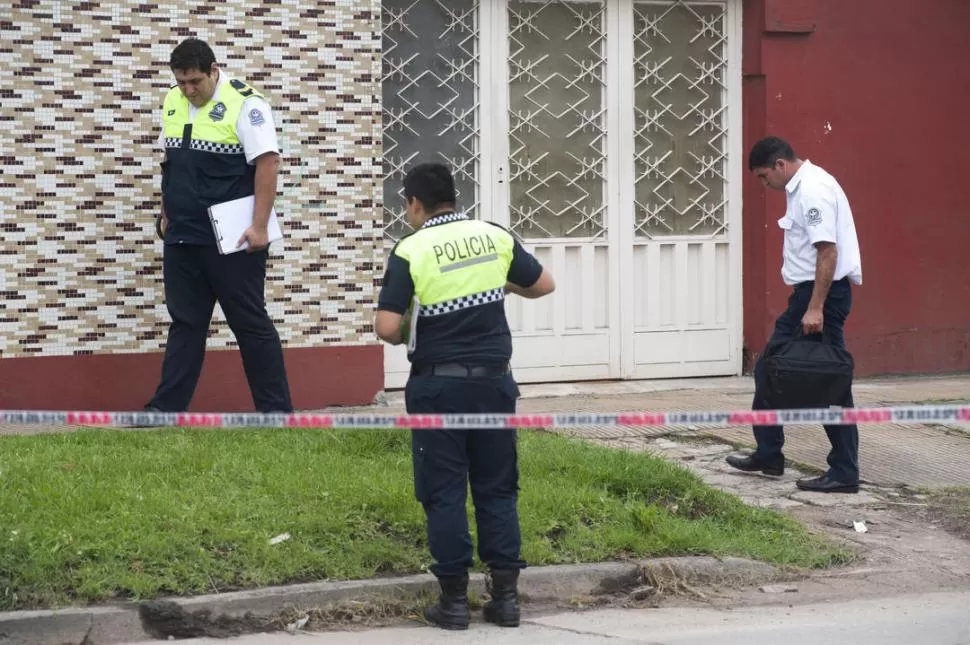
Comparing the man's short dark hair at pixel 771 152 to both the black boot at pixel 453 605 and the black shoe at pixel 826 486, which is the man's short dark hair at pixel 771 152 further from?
the black boot at pixel 453 605

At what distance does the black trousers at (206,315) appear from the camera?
767 cm

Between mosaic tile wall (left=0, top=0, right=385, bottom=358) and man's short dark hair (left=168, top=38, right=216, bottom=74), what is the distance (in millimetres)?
1088

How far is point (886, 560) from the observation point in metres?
6.28

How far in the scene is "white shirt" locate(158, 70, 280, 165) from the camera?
754 cm

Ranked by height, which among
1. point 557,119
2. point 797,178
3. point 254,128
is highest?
point 557,119

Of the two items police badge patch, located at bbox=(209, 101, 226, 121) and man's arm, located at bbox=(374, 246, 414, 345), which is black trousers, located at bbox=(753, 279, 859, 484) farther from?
police badge patch, located at bbox=(209, 101, 226, 121)

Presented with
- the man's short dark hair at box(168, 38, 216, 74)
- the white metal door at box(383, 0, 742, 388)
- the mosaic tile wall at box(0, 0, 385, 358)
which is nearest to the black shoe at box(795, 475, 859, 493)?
the white metal door at box(383, 0, 742, 388)

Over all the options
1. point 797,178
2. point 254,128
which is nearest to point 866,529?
point 797,178

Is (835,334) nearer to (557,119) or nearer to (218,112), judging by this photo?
(557,119)

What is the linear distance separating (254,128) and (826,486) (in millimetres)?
3548

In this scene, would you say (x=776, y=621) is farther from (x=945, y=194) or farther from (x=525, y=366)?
(x=945, y=194)

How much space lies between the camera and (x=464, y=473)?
5.35 m

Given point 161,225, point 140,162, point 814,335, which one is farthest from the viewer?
point 140,162

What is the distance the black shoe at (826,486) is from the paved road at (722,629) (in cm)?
148
